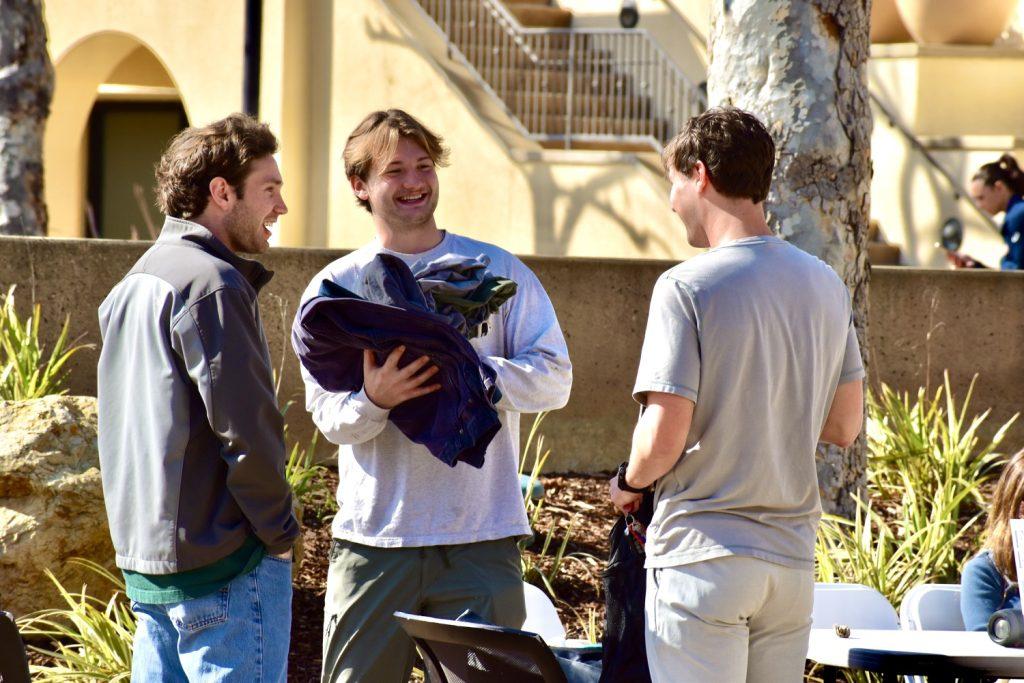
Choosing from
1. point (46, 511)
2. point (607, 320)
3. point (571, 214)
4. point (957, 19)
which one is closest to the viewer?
point (46, 511)

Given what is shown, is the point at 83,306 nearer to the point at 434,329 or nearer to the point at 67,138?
the point at 434,329

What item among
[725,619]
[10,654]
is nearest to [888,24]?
[725,619]

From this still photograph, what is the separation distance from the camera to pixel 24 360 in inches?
250

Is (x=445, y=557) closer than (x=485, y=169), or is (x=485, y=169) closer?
(x=445, y=557)

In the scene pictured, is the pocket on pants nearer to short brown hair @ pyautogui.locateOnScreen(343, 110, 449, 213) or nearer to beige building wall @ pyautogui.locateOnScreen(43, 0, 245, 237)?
short brown hair @ pyautogui.locateOnScreen(343, 110, 449, 213)

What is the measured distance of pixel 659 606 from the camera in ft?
10.0

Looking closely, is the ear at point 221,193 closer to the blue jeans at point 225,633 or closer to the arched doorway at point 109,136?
the blue jeans at point 225,633

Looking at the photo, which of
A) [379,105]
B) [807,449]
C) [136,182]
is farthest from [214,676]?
[136,182]

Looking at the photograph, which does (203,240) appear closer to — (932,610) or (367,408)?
(367,408)

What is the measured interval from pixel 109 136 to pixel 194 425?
1682 centimetres

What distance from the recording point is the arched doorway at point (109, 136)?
16781mm

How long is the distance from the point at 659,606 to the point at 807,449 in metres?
0.47

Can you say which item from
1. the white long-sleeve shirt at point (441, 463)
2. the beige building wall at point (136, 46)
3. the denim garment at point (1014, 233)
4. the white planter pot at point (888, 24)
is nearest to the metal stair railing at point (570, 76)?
the white planter pot at point (888, 24)

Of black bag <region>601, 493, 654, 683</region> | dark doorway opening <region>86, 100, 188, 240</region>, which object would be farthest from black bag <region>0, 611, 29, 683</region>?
dark doorway opening <region>86, 100, 188, 240</region>
